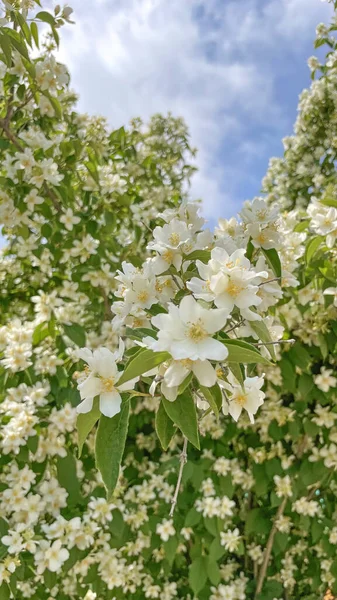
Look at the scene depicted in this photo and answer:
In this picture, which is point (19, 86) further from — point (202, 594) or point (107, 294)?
point (202, 594)

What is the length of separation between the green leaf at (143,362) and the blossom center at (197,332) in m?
0.04

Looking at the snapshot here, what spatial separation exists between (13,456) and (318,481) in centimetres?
125

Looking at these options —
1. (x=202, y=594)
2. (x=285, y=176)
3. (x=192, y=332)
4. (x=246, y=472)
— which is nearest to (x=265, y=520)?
(x=246, y=472)

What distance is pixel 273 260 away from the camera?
3.32 feet

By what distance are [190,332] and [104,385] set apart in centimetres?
17

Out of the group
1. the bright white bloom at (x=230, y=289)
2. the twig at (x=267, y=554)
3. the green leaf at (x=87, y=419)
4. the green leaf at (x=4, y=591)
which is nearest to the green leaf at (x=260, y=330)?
the bright white bloom at (x=230, y=289)

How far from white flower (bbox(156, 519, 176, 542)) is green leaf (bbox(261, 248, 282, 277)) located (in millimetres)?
1274

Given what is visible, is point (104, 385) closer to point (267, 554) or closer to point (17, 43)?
point (17, 43)

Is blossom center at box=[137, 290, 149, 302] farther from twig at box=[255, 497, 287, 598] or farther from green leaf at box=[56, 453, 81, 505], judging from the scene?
twig at box=[255, 497, 287, 598]

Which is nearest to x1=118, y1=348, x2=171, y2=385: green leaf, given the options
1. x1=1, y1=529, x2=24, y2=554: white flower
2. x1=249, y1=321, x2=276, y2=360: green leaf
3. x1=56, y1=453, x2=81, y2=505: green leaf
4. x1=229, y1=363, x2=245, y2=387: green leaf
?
x1=229, y1=363, x2=245, y2=387: green leaf

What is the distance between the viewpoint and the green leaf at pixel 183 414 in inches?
25.6

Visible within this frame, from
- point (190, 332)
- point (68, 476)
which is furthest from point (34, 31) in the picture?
point (68, 476)

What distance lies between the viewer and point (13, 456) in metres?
1.62

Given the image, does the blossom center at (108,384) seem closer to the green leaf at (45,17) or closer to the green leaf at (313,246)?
the green leaf at (313,246)
